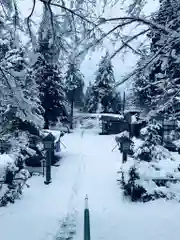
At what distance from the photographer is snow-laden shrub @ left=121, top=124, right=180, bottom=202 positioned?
1059 cm

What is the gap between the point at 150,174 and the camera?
11078mm

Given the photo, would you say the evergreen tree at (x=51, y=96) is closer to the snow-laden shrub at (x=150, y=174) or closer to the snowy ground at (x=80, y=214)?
the snowy ground at (x=80, y=214)

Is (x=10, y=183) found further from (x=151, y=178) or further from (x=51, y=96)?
(x=51, y=96)

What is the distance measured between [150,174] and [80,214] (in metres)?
3.32

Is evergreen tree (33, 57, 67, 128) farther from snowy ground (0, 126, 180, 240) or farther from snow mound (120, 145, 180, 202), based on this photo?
snow mound (120, 145, 180, 202)

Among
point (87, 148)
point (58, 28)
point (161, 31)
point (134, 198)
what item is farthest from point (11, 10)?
point (87, 148)

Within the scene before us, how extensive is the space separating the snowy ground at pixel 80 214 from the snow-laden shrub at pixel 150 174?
17.5 inches

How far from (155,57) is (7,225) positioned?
217 inches

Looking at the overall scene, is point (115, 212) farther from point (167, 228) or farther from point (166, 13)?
point (166, 13)

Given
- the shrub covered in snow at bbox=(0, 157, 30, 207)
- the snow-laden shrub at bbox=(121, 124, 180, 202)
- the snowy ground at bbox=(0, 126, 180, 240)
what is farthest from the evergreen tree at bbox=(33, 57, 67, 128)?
the shrub covered in snow at bbox=(0, 157, 30, 207)

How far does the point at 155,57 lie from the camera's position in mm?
4984

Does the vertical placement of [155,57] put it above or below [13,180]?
above

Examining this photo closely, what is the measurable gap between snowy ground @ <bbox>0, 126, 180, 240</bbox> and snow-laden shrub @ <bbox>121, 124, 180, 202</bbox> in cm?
44

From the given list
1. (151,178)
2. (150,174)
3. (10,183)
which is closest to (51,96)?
(10,183)
